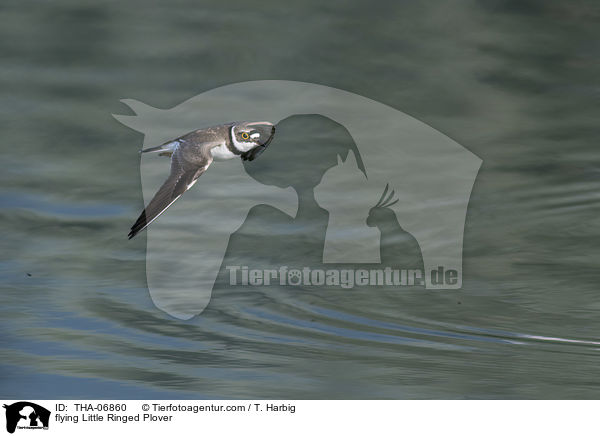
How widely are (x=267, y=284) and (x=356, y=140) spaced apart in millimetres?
1106

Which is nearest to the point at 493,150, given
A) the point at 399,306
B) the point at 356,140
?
the point at 356,140

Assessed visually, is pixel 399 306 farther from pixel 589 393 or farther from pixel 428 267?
pixel 589 393

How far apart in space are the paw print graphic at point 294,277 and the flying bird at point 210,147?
972mm

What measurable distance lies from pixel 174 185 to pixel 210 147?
171 millimetres

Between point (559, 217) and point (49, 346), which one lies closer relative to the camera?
point (49, 346)

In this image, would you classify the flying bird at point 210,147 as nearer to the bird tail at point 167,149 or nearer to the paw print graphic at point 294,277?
the bird tail at point 167,149

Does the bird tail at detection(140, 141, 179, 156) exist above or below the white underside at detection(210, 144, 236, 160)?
above

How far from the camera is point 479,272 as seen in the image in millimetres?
3146

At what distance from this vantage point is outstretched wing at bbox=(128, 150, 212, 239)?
180 centimetres
